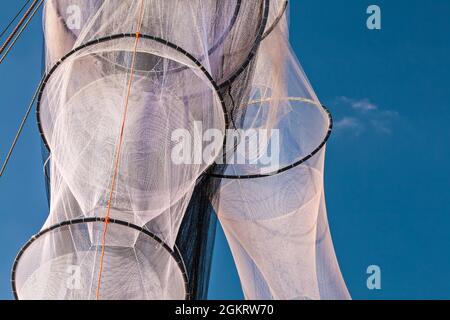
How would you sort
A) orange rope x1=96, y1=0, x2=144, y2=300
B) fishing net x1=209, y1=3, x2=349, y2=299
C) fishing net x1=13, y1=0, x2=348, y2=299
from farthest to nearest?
fishing net x1=209, y1=3, x2=349, y2=299
fishing net x1=13, y1=0, x2=348, y2=299
orange rope x1=96, y1=0, x2=144, y2=300

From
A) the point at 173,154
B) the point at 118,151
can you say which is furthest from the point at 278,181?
the point at 118,151

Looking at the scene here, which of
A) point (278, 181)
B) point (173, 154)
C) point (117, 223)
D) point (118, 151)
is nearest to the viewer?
point (117, 223)

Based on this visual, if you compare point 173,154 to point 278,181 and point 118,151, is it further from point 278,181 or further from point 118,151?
point 278,181

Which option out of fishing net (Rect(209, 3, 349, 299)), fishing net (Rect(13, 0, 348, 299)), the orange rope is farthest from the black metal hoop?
fishing net (Rect(209, 3, 349, 299))

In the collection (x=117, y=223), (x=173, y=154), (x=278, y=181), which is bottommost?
(x=117, y=223)

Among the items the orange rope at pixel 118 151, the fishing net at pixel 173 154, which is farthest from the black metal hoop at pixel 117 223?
the orange rope at pixel 118 151

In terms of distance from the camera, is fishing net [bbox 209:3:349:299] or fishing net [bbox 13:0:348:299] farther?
fishing net [bbox 209:3:349:299]

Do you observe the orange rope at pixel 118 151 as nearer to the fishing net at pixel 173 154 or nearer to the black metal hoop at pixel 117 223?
the fishing net at pixel 173 154

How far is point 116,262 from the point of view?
878 cm

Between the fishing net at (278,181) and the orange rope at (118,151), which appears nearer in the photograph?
the orange rope at (118,151)

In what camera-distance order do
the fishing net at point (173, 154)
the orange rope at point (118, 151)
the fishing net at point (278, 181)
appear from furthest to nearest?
the fishing net at point (278, 181)
the fishing net at point (173, 154)
the orange rope at point (118, 151)

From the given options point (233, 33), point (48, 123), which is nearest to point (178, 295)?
point (48, 123)

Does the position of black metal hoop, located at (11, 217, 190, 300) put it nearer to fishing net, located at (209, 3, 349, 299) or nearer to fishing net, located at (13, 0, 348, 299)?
fishing net, located at (13, 0, 348, 299)
